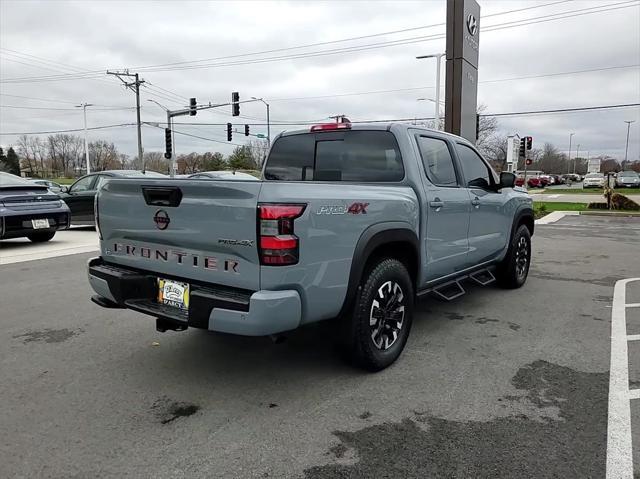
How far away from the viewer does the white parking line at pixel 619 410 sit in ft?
8.44

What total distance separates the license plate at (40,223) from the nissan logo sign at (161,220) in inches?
308

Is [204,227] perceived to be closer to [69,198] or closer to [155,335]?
[155,335]

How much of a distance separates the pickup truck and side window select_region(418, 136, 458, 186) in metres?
0.02

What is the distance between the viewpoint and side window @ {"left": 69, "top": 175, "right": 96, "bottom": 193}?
12930 mm

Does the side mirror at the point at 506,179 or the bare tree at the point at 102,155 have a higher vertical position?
the bare tree at the point at 102,155

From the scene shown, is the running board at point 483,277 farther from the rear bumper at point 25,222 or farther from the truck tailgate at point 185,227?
the rear bumper at point 25,222

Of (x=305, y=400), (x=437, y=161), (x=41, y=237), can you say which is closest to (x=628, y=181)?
(x=41, y=237)

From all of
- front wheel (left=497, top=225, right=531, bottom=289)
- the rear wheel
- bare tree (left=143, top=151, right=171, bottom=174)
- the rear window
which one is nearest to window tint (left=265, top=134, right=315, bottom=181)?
the rear window

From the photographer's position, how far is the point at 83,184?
43.1 feet

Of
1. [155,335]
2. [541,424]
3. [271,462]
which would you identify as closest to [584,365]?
[541,424]

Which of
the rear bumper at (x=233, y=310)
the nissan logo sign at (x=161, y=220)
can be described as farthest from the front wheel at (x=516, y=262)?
the nissan logo sign at (x=161, y=220)

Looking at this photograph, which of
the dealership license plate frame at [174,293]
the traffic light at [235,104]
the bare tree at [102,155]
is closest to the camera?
the dealership license plate frame at [174,293]

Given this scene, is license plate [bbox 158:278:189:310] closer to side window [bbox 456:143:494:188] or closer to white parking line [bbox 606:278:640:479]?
white parking line [bbox 606:278:640:479]

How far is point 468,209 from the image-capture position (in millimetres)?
4918
